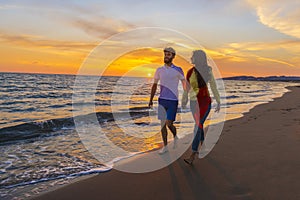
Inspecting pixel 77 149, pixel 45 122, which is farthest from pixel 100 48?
pixel 45 122

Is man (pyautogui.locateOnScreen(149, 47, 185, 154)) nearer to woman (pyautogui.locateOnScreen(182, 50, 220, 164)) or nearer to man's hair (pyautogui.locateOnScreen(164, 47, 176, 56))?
man's hair (pyautogui.locateOnScreen(164, 47, 176, 56))

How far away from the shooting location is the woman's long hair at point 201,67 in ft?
15.6

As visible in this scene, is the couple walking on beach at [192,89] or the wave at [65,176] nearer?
the wave at [65,176]

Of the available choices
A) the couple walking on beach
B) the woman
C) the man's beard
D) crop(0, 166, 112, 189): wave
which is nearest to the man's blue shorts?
the couple walking on beach

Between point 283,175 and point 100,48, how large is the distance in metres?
4.10

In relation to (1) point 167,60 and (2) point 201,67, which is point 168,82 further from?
(2) point 201,67

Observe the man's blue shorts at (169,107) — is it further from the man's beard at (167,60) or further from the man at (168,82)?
the man's beard at (167,60)

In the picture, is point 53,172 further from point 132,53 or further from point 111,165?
point 132,53

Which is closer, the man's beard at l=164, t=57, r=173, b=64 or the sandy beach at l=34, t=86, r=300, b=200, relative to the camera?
the sandy beach at l=34, t=86, r=300, b=200

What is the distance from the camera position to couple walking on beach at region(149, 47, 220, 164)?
189 inches

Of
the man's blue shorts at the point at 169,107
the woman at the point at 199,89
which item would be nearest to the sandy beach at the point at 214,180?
the woman at the point at 199,89

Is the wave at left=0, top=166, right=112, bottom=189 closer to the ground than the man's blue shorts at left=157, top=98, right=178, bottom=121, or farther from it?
closer to the ground

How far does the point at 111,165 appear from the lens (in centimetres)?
527

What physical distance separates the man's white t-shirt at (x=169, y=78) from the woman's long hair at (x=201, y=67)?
0.55 metres
